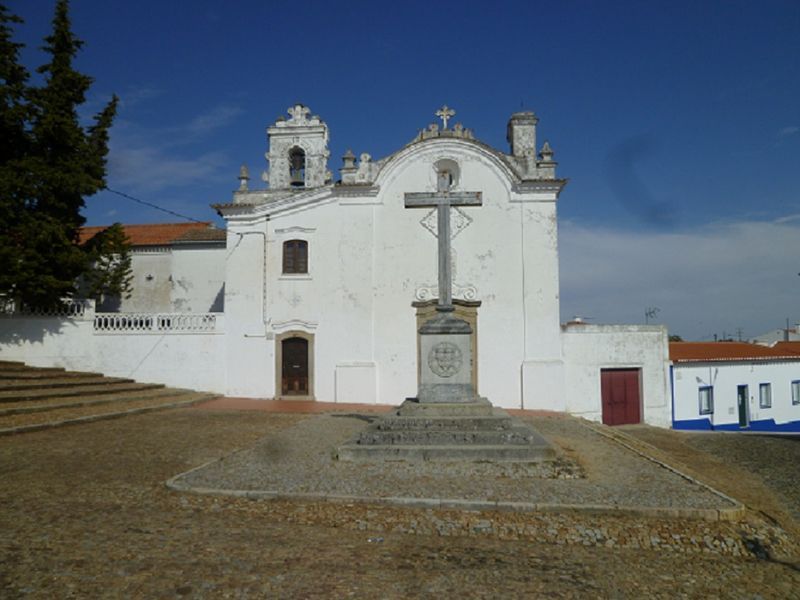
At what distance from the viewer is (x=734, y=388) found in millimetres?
21219

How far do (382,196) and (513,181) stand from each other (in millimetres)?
4216

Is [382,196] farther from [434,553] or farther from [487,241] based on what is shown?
[434,553]

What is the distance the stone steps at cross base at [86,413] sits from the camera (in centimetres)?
964

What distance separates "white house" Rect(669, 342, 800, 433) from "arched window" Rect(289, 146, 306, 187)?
15.1 meters

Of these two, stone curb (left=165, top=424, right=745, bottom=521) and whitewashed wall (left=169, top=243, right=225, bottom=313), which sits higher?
whitewashed wall (left=169, top=243, right=225, bottom=313)

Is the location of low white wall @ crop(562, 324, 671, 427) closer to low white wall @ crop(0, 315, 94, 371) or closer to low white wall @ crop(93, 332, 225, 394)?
low white wall @ crop(93, 332, 225, 394)

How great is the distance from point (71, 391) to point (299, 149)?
34.6 ft

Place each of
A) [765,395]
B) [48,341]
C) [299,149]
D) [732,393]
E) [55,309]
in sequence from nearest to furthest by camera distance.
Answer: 1. [48,341]
2. [55,309]
3. [299,149]
4. [732,393]
5. [765,395]

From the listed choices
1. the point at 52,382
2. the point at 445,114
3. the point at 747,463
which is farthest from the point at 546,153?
the point at 52,382

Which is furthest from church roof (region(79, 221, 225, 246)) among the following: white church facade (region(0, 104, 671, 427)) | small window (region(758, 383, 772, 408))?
small window (region(758, 383, 772, 408))

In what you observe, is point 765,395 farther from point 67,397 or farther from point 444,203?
point 67,397

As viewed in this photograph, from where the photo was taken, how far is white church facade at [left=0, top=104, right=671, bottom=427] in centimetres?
1593

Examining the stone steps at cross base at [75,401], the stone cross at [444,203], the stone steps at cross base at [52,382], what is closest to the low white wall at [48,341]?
the stone steps at cross base at [52,382]

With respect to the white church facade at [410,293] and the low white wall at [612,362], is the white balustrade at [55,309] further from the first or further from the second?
the low white wall at [612,362]
